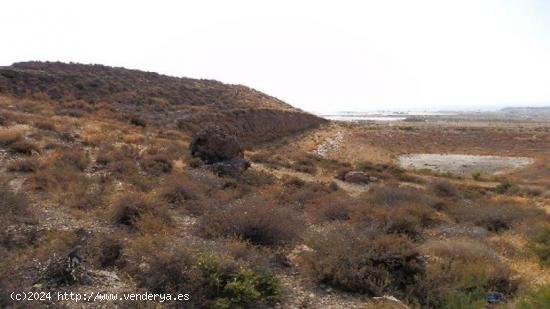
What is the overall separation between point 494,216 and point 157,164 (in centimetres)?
1147

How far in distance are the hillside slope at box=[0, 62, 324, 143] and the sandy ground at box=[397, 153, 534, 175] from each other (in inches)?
508

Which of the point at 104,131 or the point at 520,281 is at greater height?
the point at 104,131

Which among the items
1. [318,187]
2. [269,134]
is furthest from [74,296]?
[269,134]

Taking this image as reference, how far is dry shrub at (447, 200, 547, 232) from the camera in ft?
41.8

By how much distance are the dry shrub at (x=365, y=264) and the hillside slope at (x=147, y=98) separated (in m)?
22.3

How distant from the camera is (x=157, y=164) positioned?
15.2 metres

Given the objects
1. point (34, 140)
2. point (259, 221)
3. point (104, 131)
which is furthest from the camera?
point (104, 131)

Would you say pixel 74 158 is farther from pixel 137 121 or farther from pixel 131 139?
pixel 137 121

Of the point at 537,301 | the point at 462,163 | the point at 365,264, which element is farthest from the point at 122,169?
the point at 462,163

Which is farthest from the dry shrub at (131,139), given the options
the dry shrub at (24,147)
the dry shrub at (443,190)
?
the dry shrub at (443,190)

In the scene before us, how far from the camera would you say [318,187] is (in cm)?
1658

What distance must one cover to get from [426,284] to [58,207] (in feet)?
26.4

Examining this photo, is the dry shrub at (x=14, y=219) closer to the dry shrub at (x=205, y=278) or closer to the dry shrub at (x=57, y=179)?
the dry shrub at (x=57, y=179)

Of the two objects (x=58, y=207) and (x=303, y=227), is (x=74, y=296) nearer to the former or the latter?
(x=58, y=207)
